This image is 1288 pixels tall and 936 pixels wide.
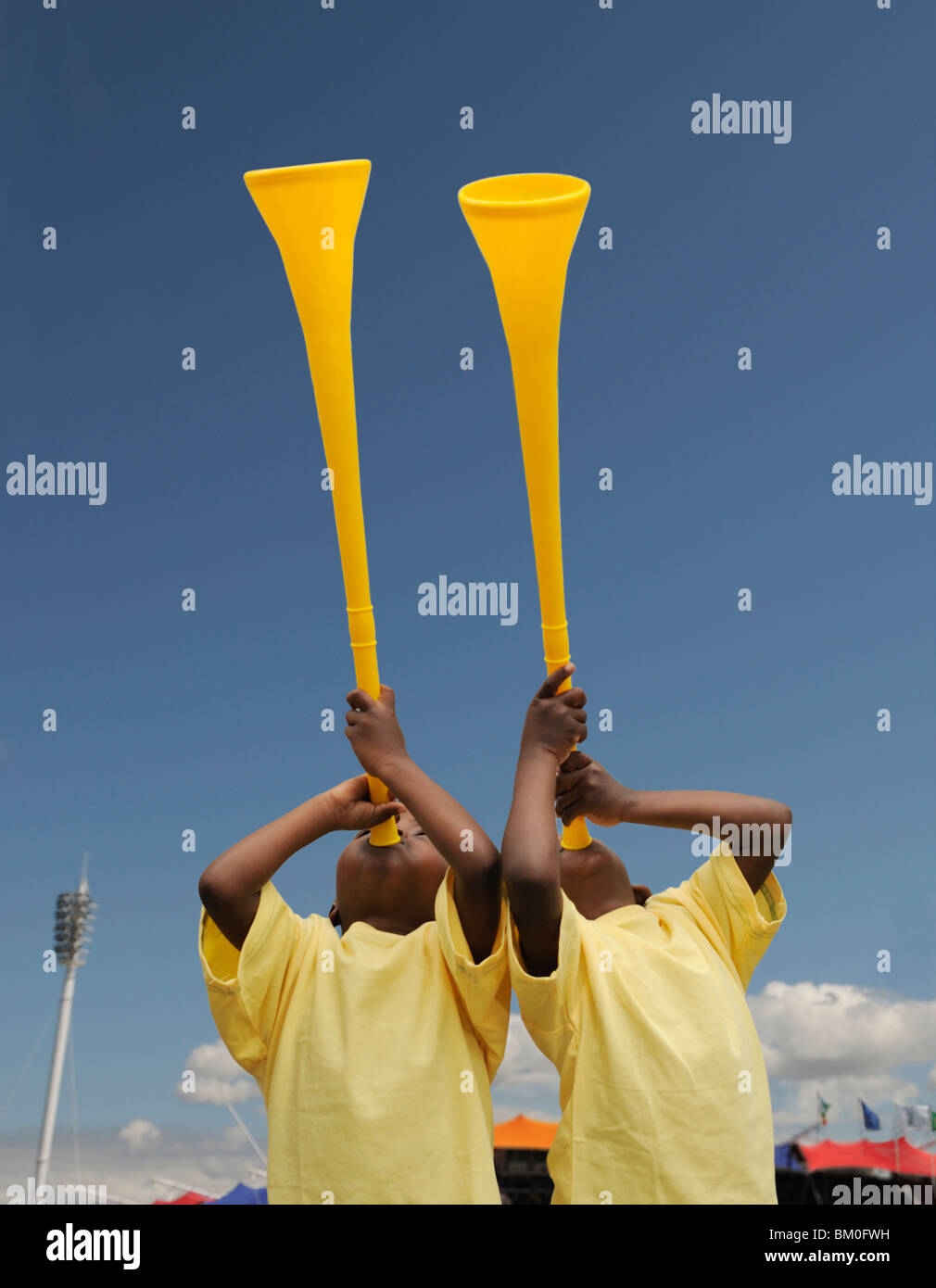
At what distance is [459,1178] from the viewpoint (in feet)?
9.12

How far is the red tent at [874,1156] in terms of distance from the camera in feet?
50.1

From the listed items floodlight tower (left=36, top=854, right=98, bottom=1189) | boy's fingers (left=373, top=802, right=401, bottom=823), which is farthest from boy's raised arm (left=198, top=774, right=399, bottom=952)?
floodlight tower (left=36, top=854, right=98, bottom=1189)

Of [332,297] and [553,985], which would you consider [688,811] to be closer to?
[553,985]

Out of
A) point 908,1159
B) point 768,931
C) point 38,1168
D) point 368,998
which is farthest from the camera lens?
point 38,1168

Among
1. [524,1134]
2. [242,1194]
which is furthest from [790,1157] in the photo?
[242,1194]

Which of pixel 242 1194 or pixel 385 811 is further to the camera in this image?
pixel 242 1194

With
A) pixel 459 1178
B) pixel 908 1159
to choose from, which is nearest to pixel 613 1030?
pixel 459 1178

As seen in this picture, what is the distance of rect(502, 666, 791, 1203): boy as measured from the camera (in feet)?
9.09

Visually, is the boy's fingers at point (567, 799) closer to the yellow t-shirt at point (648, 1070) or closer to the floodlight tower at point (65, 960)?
the yellow t-shirt at point (648, 1070)

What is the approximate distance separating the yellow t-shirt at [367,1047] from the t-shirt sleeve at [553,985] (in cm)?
7

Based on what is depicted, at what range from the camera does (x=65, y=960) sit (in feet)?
84.8

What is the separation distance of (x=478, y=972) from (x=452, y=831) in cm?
36

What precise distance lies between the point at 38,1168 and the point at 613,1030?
27155 mm
